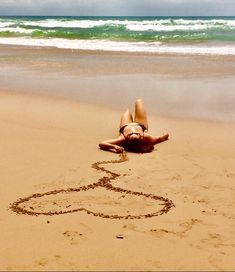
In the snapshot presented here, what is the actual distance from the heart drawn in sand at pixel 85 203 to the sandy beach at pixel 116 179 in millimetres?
20

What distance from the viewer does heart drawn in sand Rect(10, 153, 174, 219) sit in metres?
4.61

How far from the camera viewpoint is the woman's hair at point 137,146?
6838mm

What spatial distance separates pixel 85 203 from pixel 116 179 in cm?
88

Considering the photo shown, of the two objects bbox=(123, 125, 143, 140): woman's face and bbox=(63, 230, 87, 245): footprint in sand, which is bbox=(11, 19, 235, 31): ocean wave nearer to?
bbox=(123, 125, 143, 140): woman's face

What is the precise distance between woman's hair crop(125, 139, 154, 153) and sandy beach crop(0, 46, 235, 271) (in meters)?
0.17

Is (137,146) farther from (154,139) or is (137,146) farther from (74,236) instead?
(74,236)

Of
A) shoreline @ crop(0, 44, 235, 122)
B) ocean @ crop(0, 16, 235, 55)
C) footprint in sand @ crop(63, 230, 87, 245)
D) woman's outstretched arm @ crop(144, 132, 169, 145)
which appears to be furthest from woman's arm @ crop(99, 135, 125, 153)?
ocean @ crop(0, 16, 235, 55)

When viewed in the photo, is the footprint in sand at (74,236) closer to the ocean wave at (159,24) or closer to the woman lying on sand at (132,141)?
the woman lying on sand at (132,141)

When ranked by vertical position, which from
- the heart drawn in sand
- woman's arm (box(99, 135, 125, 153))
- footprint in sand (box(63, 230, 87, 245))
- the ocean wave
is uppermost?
the ocean wave

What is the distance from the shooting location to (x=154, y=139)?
708cm

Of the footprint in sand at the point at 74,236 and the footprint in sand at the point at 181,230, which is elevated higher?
the footprint in sand at the point at 74,236

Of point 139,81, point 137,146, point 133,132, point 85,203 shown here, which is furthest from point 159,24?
point 85,203

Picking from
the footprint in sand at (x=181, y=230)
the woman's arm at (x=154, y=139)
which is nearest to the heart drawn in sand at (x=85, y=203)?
the footprint in sand at (x=181, y=230)

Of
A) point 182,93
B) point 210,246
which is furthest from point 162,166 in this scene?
point 182,93
